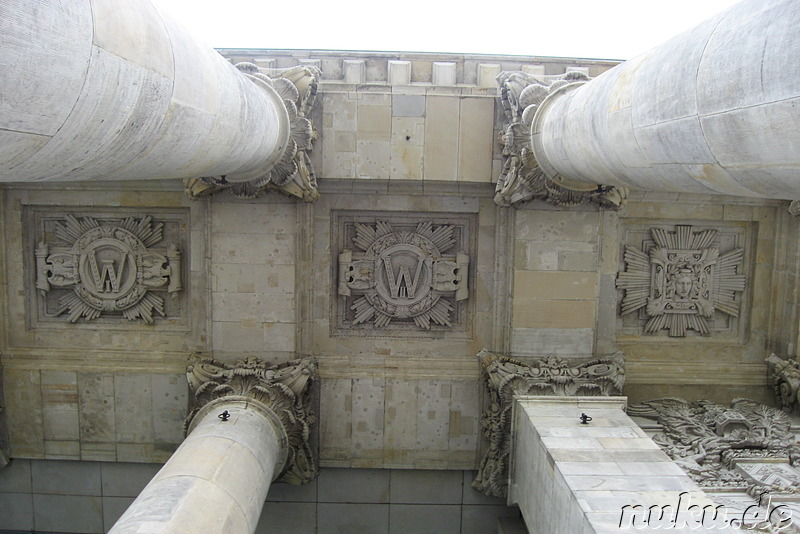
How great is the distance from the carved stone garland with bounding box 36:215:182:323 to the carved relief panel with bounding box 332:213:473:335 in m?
3.24

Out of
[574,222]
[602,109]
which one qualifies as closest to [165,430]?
[574,222]

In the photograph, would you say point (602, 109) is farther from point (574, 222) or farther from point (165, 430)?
point (165, 430)

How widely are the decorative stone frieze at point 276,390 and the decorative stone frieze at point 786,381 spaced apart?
876 cm

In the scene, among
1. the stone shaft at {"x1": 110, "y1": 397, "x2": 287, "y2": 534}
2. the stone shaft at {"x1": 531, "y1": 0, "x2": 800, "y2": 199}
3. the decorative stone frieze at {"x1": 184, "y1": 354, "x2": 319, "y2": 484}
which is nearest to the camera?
the stone shaft at {"x1": 531, "y1": 0, "x2": 800, "y2": 199}

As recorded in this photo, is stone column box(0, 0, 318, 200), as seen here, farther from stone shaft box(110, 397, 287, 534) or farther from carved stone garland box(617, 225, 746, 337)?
carved stone garland box(617, 225, 746, 337)

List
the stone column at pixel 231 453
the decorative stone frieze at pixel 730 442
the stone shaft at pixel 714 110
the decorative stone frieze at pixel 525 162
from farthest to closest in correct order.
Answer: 1. the decorative stone frieze at pixel 525 162
2. the decorative stone frieze at pixel 730 442
3. the stone column at pixel 231 453
4. the stone shaft at pixel 714 110

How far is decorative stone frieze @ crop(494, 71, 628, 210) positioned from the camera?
395 inches

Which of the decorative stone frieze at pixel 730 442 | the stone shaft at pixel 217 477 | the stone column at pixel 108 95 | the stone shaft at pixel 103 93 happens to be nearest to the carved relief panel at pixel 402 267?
the stone shaft at pixel 217 477

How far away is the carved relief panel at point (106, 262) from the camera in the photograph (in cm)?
1159

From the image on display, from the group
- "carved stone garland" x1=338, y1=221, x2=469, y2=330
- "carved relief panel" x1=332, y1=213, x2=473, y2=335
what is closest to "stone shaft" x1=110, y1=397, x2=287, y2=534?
"carved relief panel" x1=332, y1=213, x2=473, y2=335

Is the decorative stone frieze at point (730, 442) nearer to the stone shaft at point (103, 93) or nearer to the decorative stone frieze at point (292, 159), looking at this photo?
the decorative stone frieze at point (292, 159)

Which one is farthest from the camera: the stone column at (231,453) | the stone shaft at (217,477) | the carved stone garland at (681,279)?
the carved stone garland at (681,279)

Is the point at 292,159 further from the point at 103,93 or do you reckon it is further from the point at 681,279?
the point at 681,279

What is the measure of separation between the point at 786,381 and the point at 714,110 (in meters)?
9.46
